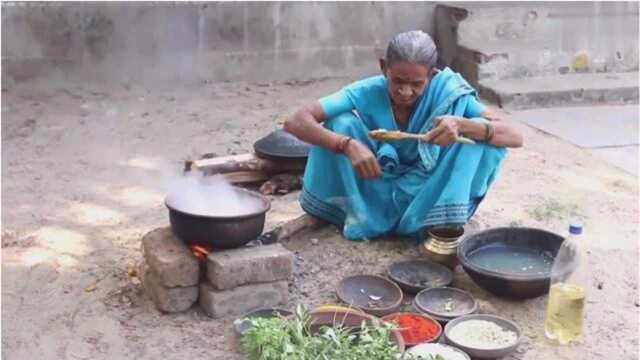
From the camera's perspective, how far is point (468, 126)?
3.79 m

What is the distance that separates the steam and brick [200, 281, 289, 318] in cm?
32

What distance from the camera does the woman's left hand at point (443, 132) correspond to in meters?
3.66

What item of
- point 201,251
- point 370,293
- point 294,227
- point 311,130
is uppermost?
point 311,130

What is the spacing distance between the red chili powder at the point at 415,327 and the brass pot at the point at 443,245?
0.55 m

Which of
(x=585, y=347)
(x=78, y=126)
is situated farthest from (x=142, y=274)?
(x=78, y=126)

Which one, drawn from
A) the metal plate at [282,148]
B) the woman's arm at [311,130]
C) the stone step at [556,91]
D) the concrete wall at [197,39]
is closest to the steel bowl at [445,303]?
the woman's arm at [311,130]

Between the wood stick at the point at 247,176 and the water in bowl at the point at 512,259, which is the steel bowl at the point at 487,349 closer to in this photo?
the water in bowl at the point at 512,259

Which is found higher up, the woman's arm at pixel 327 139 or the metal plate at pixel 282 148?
the woman's arm at pixel 327 139

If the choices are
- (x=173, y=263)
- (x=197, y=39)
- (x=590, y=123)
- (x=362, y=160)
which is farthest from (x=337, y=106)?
(x=197, y=39)

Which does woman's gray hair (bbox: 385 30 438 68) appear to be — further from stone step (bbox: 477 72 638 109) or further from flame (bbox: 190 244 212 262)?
stone step (bbox: 477 72 638 109)

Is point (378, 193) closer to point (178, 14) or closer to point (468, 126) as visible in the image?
point (468, 126)

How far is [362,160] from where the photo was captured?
3834mm

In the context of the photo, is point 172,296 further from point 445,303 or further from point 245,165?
point 245,165

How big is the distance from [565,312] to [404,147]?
1.11 meters
